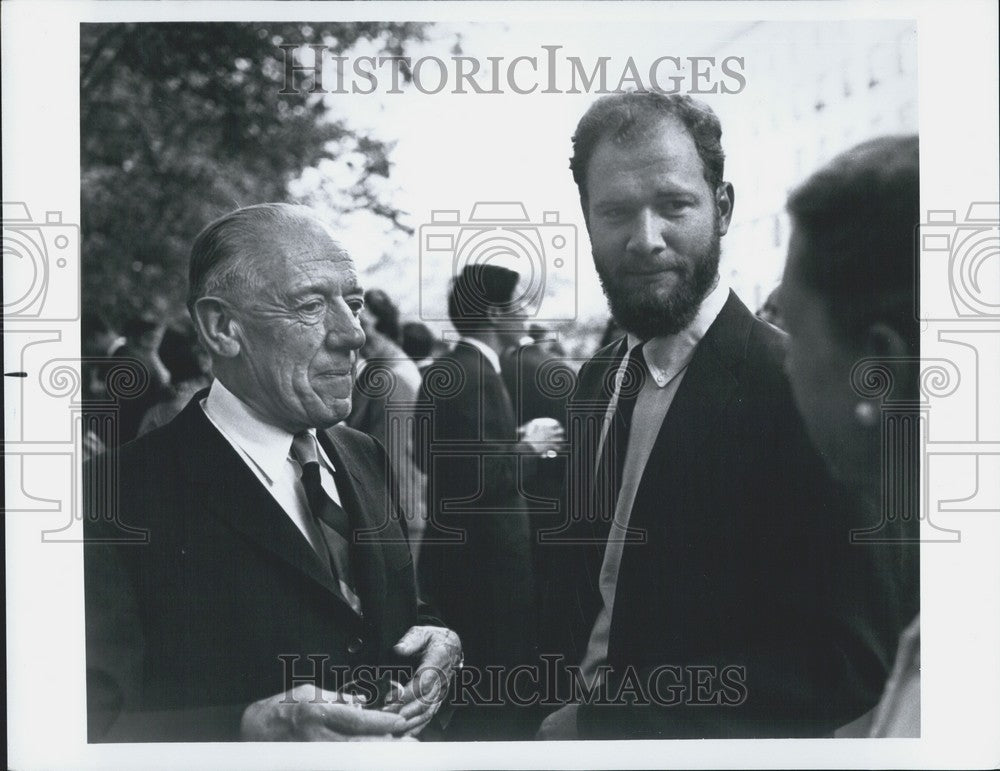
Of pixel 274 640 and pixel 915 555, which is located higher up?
pixel 915 555

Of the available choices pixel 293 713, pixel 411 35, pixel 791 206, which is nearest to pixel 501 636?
pixel 293 713

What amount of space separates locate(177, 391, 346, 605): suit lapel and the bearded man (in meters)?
0.78

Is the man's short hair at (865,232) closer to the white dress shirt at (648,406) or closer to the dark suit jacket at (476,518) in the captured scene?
the white dress shirt at (648,406)

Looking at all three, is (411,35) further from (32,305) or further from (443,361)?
(32,305)

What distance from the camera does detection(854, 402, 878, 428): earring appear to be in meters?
3.56

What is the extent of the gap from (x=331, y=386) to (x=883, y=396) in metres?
1.71

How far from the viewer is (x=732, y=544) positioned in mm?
3533

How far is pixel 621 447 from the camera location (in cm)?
354

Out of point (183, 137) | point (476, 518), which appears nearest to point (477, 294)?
point (476, 518)

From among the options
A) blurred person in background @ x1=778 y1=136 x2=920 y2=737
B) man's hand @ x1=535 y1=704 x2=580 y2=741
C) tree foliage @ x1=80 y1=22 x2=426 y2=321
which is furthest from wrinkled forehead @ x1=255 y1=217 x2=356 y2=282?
man's hand @ x1=535 y1=704 x2=580 y2=741

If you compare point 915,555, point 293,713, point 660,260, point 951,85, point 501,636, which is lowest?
point 293,713

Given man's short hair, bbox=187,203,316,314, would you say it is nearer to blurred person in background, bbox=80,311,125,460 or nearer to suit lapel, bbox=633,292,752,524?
blurred person in background, bbox=80,311,125,460

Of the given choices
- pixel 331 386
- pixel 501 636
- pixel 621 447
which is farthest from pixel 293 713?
pixel 621 447

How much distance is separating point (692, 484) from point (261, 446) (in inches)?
52.2
